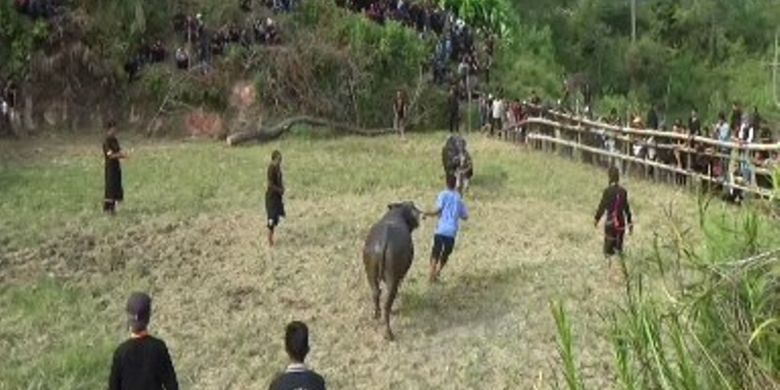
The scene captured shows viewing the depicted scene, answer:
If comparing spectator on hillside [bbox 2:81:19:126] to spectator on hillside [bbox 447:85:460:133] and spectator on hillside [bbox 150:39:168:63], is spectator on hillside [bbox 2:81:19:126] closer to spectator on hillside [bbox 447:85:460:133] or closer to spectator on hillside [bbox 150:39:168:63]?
spectator on hillside [bbox 150:39:168:63]

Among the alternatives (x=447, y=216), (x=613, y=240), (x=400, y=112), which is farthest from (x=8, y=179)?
(x=613, y=240)

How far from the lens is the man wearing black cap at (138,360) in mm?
5160

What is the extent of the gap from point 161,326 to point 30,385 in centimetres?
169

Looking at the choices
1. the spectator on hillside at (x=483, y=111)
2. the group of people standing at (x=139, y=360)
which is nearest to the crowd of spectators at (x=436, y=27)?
the spectator on hillside at (x=483, y=111)

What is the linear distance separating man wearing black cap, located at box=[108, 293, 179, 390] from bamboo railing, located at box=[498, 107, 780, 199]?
7993 millimetres

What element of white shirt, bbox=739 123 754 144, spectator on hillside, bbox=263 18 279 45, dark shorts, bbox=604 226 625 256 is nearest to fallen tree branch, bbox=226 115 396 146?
spectator on hillside, bbox=263 18 279 45

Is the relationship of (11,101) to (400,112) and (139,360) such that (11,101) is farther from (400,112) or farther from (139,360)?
(139,360)

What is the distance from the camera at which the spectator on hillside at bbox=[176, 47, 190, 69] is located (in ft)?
78.8

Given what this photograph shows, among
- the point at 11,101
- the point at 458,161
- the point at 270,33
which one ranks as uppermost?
the point at 270,33

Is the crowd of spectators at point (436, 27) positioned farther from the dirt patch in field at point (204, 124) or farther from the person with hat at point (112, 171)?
the person with hat at point (112, 171)

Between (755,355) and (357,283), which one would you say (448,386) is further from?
(755,355)

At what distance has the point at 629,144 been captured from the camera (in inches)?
682

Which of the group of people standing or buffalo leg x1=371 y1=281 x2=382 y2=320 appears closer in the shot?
the group of people standing

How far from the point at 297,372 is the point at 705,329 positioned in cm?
228
